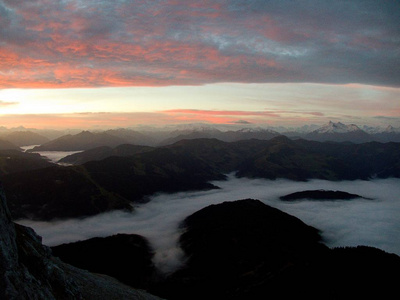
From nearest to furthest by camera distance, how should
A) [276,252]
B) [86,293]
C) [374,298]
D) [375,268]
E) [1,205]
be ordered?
[1,205], [86,293], [374,298], [375,268], [276,252]

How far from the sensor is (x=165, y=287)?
156 m

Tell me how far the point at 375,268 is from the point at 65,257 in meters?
199

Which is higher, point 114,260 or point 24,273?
point 24,273

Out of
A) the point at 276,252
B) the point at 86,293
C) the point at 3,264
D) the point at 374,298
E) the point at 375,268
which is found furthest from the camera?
the point at 276,252

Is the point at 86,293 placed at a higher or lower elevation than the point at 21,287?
lower

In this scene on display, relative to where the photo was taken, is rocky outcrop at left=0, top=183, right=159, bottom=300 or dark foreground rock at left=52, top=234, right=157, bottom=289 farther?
dark foreground rock at left=52, top=234, right=157, bottom=289

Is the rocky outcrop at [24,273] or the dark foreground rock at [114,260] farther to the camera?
the dark foreground rock at [114,260]

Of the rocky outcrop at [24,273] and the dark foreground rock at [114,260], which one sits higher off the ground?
the rocky outcrop at [24,273]

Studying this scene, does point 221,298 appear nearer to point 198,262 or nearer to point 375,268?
point 198,262

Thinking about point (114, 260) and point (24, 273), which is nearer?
point (24, 273)

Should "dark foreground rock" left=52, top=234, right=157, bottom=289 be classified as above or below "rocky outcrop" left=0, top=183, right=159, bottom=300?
below

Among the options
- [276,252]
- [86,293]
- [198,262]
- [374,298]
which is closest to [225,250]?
[198,262]

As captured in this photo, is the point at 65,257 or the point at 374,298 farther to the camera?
the point at 65,257

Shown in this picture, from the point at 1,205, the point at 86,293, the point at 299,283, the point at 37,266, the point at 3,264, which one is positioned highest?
the point at 1,205
